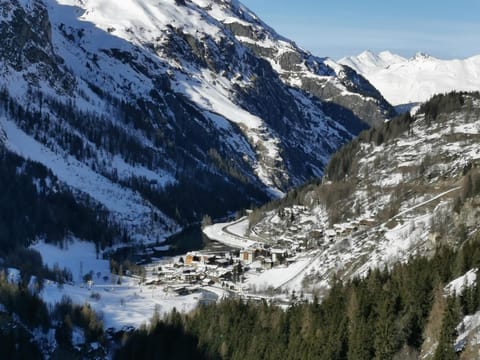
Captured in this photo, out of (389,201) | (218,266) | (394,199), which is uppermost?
(394,199)

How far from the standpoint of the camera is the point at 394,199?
154 m

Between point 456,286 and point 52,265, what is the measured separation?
103 m

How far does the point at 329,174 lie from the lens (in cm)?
19712

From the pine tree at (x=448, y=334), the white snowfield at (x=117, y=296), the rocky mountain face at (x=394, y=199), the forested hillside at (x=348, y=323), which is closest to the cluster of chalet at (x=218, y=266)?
the white snowfield at (x=117, y=296)

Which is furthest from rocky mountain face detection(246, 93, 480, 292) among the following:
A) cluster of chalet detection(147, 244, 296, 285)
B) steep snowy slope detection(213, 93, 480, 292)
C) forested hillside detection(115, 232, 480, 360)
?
forested hillside detection(115, 232, 480, 360)

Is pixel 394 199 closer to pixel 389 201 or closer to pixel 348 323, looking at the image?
pixel 389 201

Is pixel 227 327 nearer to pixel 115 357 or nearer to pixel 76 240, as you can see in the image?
pixel 115 357

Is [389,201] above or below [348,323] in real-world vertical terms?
above

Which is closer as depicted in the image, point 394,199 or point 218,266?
point 394,199

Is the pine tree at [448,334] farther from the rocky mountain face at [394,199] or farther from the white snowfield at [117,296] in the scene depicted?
the white snowfield at [117,296]

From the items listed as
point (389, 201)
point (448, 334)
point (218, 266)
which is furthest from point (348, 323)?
point (218, 266)

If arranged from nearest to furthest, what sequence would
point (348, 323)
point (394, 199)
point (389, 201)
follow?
1. point (348, 323)
2. point (394, 199)
3. point (389, 201)

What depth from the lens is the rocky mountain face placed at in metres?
120

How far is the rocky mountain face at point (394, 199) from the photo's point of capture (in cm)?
12000
